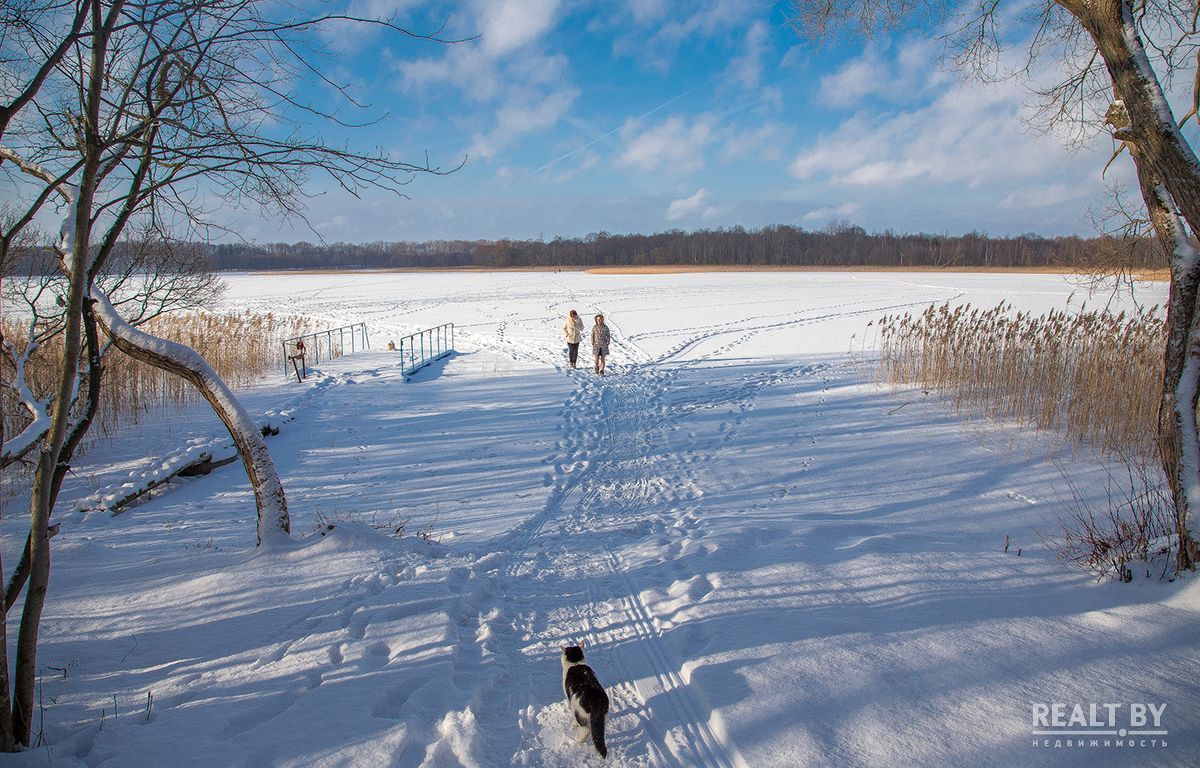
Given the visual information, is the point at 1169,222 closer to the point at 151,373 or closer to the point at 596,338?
the point at 596,338

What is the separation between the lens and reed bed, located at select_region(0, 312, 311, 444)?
355 inches

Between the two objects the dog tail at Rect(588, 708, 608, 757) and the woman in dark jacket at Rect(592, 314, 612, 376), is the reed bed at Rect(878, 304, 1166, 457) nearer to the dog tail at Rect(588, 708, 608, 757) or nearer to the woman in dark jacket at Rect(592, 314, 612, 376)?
the woman in dark jacket at Rect(592, 314, 612, 376)

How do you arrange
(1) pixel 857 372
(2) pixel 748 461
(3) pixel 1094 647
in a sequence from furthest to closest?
(1) pixel 857 372 → (2) pixel 748 461 → (3) pixel 1094 647

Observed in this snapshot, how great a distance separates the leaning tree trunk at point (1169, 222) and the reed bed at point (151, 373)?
7728 millimetres

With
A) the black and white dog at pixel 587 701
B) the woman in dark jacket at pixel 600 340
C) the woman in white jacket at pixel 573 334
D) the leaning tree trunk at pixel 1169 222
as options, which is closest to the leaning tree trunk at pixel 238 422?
the black and white dog at pixel 587 701

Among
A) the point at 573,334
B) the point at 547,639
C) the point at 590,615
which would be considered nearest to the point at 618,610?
the point at 590,615

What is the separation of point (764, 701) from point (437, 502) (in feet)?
14.9

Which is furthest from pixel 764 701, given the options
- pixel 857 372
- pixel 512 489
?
pixel 857 372

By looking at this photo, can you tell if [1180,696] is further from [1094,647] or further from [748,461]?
[748,461]

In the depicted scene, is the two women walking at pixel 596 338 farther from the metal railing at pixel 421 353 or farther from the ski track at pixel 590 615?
the ski track at pixel 590 615

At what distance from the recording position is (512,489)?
7.21m

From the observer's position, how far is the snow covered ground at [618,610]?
2861mm

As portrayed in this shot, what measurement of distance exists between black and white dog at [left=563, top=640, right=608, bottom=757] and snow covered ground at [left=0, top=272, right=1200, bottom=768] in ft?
0.47

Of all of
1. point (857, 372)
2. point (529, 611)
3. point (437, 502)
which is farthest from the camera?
point (857, 372)
